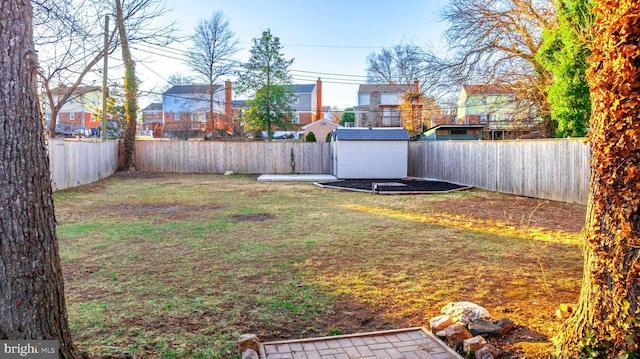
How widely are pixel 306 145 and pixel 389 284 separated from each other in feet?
57.0

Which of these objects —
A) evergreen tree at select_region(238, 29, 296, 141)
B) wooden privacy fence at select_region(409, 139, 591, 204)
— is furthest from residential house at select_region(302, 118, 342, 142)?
wooden privacy fence at select_region(409, 139, 591, 204)

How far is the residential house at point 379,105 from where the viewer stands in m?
30.2

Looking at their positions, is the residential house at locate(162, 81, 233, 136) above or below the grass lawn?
above

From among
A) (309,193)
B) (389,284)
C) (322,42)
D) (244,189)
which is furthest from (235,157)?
(389,284)

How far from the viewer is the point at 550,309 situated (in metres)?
3.43

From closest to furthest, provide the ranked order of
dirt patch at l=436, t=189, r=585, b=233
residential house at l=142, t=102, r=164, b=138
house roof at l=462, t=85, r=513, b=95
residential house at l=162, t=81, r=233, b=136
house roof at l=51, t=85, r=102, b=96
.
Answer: dirt patch at l=436, t=189, r=585, b=233 → house roof at l=51, t=85, r=102, b=96 → house roof at l=462, t=85, r=513, b=95 → residential house at l=162, t=81, r=233, b=136 → residential house at l=142, t=102, r=164, b=138

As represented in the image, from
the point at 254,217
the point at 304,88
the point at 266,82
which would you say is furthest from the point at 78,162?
the point at 304,88

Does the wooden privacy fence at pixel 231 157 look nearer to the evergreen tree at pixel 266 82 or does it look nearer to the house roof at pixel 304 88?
the evergreen tree at pixel 266 82

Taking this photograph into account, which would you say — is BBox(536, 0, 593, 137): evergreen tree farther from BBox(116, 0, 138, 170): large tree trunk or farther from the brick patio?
BBox(116, 0, 138, 170): large tree trunk

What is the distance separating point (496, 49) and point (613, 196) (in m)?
14.3

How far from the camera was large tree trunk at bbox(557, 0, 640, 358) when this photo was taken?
2.10 m

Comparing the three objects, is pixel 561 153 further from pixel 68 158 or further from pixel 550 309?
pixel 68 158

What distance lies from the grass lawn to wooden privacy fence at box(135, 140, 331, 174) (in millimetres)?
12168

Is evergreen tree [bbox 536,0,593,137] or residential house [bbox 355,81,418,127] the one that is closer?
evergreen tree [bbox 536,0,593,137]
